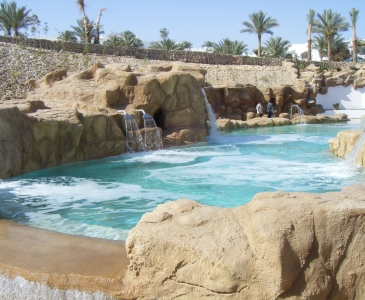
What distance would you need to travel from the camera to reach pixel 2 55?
20.5 metres

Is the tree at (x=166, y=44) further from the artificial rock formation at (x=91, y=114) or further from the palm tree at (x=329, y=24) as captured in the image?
the artificial rock formation at (x=91, y=114)

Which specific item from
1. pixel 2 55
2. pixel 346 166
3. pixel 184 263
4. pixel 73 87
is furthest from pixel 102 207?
pixel 2 55

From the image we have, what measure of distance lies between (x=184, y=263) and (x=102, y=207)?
351 centimetres

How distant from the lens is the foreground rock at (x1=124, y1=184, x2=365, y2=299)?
294 centimetres

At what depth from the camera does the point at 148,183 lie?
8094mm

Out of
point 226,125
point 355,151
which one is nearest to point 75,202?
point 355,151

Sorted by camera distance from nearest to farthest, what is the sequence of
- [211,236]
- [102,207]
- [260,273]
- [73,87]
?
1. [260,273]
2. [211,236]
3. [102,207]
4. [73,87]

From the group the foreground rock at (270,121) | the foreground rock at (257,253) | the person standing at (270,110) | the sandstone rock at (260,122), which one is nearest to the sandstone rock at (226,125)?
the foreground rock at (270,121)

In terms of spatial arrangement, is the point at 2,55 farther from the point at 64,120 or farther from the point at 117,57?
the point at 64,120

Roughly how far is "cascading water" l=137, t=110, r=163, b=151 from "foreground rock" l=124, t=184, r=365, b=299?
8.86 m

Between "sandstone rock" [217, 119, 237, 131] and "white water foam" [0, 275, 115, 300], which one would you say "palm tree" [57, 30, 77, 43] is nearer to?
"sandstone rock" [217, 119, 237, 131]

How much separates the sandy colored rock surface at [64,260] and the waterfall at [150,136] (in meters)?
7.77

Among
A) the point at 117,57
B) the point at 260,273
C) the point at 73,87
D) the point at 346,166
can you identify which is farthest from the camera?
the point at 117,57

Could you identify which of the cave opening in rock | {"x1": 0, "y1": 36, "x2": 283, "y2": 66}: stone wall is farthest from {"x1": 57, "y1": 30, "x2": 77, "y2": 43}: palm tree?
the cave opening in rock
